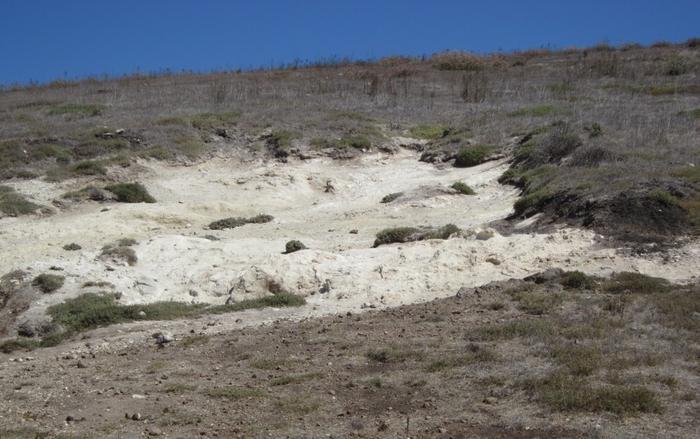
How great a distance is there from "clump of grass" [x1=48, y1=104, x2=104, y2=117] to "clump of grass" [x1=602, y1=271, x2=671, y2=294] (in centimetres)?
2538

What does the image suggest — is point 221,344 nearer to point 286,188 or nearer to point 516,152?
point 286,188

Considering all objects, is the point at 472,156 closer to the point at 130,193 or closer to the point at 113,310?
the point at 130,193

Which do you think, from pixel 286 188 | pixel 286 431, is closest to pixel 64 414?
pixel 286 431

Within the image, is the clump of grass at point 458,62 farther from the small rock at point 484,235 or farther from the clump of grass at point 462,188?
the small rock at point 484,235

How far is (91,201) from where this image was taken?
2189 cm

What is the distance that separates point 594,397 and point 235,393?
3941 mm

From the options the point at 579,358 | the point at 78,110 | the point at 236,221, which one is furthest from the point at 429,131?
the point at 579,358

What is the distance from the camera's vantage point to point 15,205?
20703 millimetres

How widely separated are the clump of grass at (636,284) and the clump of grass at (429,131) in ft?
53.5

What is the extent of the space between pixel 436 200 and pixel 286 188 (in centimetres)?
525

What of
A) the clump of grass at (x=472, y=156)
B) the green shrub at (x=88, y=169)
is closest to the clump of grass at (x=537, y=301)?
the clump of grass at (x=472, y=156)

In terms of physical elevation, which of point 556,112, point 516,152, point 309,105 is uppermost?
point 309,105

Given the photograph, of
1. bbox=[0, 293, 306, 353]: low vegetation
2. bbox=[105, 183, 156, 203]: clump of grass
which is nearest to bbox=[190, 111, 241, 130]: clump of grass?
bbox=[105, 183, 156, 203]: clump of grass

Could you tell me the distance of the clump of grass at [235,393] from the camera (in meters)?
8.84
